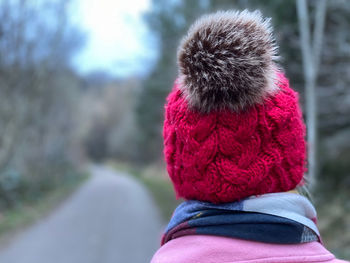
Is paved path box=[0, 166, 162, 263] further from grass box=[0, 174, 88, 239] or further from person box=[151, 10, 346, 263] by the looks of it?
person box=[151, 10, 346, 263]

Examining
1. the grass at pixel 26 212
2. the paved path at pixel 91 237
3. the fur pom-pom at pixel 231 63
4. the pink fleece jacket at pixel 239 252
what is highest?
the grass at pixel 26 212

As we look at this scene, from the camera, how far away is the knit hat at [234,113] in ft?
3.16

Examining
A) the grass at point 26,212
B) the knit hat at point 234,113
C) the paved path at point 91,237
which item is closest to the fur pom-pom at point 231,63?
the knit hat at point 234,113

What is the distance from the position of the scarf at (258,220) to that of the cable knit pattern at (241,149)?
3cm

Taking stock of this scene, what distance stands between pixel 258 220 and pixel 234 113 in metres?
0.33

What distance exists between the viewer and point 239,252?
3.11ft

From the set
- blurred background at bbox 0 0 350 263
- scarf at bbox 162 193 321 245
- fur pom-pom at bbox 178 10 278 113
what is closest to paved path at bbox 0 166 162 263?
blurred background at bbox 0 0 350 263

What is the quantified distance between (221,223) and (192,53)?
53 cm

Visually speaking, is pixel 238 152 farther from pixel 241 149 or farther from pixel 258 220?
pixel 258 220

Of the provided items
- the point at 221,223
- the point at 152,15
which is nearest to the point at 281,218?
the point at 221,223

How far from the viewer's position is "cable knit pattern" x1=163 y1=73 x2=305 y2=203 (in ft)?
3.18

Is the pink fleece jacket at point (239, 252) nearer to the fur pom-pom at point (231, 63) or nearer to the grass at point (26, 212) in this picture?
the fur pom-pom at point (231, 63)

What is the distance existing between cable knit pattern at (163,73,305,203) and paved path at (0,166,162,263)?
18.4 ft

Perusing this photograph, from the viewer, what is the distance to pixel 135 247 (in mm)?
7105
